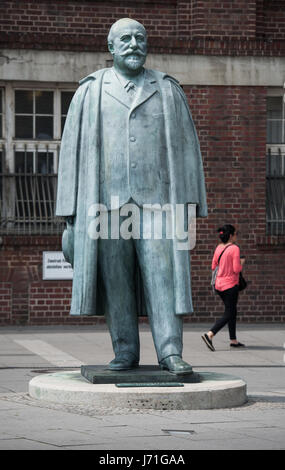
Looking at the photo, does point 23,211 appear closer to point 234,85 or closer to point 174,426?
point 234,85

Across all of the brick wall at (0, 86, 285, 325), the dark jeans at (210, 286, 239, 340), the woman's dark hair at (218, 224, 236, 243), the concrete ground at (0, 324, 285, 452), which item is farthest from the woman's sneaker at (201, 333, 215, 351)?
the brick wall at (0, 86, 285, 325)

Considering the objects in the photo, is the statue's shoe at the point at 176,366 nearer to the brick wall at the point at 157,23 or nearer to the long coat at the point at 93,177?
the long coat at the point at 93,177

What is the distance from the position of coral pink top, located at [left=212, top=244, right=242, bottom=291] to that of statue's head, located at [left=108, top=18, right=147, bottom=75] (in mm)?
6927

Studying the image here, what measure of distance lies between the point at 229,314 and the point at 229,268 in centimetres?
70

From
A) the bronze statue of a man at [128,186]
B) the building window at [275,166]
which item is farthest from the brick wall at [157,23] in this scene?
the bronze statue of a man at [128,186]

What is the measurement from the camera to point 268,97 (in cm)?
1986

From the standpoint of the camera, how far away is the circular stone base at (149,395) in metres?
8.86

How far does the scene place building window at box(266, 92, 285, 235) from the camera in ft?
65.0

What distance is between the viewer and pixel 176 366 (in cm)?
924

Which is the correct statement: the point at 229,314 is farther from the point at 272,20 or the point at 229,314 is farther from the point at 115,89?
the point at 115,89

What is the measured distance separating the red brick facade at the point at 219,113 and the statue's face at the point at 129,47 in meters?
9.52

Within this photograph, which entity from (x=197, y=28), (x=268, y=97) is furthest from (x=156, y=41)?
(x=268, y=97)

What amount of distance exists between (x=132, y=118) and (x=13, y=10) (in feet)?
34.0
